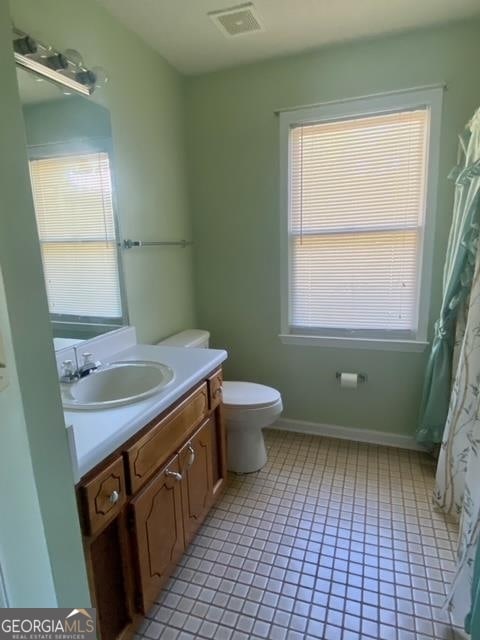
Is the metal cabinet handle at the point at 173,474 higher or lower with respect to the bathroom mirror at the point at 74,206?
lower

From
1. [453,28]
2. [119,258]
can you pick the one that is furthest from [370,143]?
[119,258]

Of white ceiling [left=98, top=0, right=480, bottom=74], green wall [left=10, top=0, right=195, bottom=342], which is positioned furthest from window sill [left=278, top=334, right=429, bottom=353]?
white ceiling [left=98, top=0, right=480, bottom=74]

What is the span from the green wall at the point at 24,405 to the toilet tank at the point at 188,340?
158 cm

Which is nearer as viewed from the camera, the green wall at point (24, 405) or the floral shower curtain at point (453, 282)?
the green wall at point (24, 405)

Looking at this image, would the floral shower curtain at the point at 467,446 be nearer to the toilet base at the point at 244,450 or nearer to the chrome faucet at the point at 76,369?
the toilet base at the point at 244,450

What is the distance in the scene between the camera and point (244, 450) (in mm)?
2266

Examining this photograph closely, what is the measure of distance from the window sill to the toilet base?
0.70 meters

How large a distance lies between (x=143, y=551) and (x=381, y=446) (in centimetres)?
182

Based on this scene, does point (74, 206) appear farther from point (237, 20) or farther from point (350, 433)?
point (350, 433)

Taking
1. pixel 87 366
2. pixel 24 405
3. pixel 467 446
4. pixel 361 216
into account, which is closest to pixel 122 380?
pixel 87 366

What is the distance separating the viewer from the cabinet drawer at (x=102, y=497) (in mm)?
1029

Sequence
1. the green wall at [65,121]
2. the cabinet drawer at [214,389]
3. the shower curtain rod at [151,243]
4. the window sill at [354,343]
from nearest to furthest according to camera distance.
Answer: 1. the green wall at [65,121]
2. the cabinet drawer at [214,389]
3. the shower curtain rod at [151,243]
4. the window sill at [354,343]

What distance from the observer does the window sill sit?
2371mm

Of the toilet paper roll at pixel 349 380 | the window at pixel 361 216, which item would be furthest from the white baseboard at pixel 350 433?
the window at pixel 361 216
